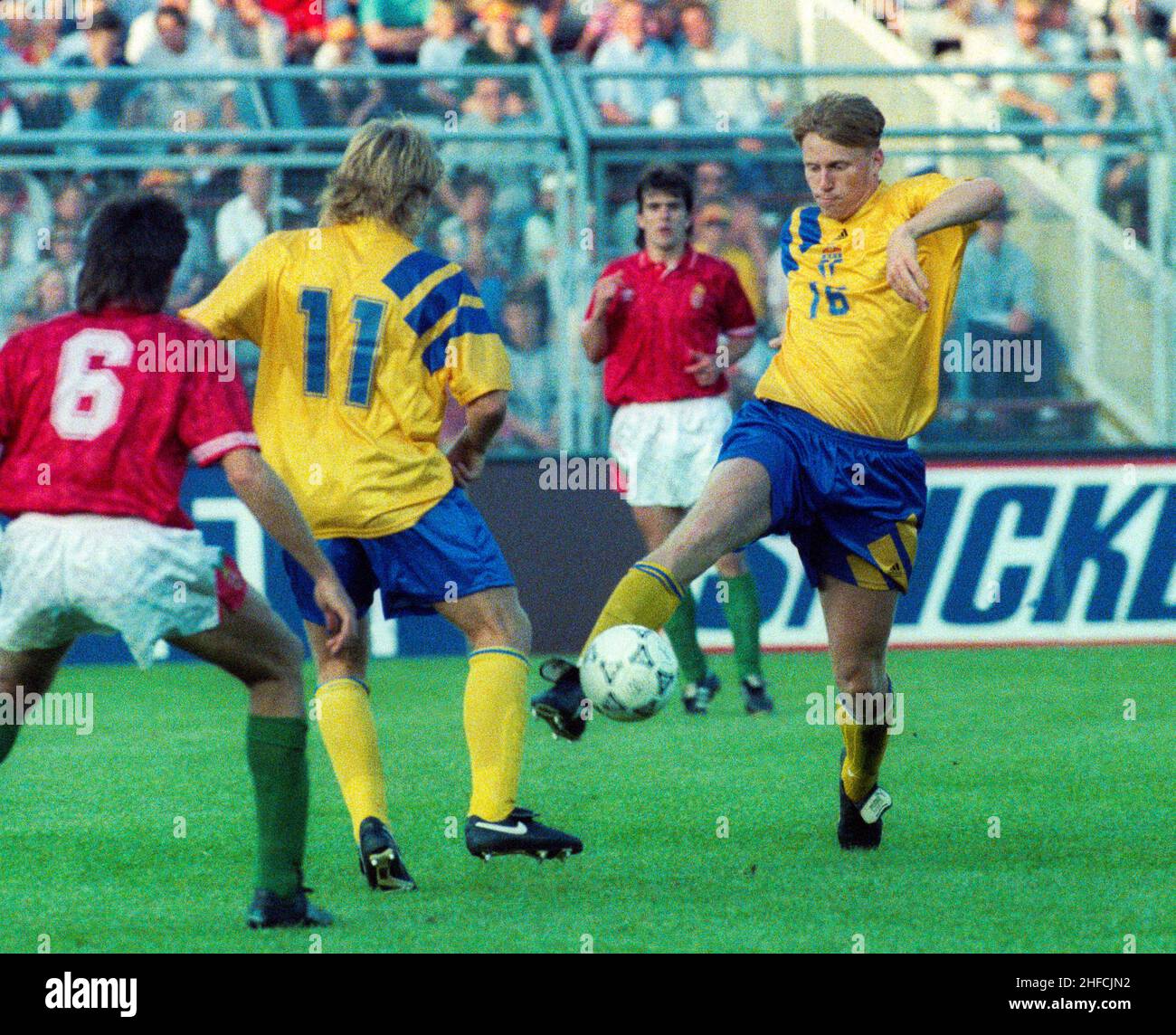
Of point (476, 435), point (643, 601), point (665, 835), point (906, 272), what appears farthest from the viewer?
point (665, 835)

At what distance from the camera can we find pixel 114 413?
4.49 meters

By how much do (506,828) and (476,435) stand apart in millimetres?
1107

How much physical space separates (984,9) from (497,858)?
10.6 metres

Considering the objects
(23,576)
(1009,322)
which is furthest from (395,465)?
(1009,322)

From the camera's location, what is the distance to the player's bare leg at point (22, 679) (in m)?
4.79

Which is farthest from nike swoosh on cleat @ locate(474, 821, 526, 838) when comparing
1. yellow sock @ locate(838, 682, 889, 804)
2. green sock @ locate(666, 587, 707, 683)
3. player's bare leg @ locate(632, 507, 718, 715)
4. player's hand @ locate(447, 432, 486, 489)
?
green sock @ locate(666, 587, 707, 683)

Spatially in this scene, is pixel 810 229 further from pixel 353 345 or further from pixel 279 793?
pixel 279 793

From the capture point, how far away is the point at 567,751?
26.9 ft

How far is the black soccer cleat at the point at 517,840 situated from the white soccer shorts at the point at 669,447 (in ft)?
13.4

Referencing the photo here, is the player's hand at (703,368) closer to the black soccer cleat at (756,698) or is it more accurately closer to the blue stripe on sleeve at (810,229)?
the black soccer cleat at (756,698)

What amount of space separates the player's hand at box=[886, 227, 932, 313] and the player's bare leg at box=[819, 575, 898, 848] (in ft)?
2.92

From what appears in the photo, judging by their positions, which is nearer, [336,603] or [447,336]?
[336,603]

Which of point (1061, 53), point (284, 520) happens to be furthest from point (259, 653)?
point (1061, 53)

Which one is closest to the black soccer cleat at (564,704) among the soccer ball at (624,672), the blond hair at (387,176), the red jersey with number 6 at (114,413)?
the soccer ball at (624,672)
